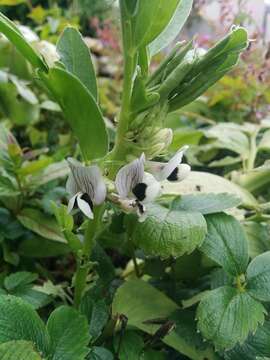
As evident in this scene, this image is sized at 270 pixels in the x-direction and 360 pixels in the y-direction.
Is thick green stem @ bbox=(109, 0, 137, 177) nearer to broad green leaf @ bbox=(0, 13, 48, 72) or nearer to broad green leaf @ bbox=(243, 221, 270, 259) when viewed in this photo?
broad green leaf @ bbox=(0, 13, 48, 72)

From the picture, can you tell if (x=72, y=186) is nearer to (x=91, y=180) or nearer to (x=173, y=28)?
→ (x=91, y=180)

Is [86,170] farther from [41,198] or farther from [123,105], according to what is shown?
[41,198]

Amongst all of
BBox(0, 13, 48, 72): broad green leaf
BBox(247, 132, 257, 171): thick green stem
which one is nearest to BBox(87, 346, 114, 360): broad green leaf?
BBox(0, 13, 48, 72): broad green leaf

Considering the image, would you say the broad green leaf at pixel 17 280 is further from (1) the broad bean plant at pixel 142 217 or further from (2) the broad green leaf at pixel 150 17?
(2) the broad green leaf at pixel 150 17

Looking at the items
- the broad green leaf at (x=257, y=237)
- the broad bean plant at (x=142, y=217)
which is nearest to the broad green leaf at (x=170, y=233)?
the broad bean plant at (x=142, y=217)

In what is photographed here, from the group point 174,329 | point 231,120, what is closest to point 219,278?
point 174,329
